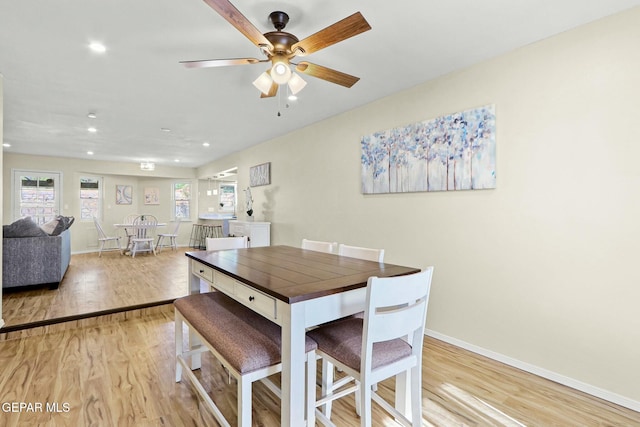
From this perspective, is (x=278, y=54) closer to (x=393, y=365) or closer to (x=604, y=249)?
(x=393, y=365)

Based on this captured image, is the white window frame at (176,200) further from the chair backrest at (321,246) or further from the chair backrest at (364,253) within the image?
the chair backrest at (364,253)

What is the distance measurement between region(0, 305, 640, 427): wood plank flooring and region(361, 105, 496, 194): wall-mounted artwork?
4.71ft

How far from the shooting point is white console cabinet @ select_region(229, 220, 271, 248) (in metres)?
4.88

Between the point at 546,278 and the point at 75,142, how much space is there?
22.6ft

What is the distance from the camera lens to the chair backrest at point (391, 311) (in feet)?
3.97

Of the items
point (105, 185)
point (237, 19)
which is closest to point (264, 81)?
point (237, 19)

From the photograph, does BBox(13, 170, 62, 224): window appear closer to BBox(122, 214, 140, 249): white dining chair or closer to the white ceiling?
BBox(122, 214, 140, 249): white dining chair

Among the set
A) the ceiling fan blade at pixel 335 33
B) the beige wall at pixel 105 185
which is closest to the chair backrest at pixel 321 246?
the ceiling fan blade at pixel 335 33

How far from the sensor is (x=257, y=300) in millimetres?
1399

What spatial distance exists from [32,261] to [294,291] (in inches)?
174

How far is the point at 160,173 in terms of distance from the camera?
803 centimetres

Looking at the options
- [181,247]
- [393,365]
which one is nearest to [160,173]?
[181,247]

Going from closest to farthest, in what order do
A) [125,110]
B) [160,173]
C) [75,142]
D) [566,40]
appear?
[566,40] → [125,110] → [75,142] → [160,173]

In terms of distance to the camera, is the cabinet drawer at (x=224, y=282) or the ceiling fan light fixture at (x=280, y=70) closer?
the cabinet drawer at (x=224, y=282)
